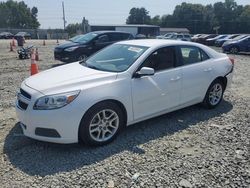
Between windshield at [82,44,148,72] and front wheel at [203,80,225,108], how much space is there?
1866 millimetres

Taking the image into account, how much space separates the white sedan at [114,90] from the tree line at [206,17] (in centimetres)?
8547

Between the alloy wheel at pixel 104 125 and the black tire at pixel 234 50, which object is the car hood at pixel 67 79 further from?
the black tire at pixel 234 50

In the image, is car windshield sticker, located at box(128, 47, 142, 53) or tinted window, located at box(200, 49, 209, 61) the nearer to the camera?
car windshield sticker, located at box(128, 47, 142, 53)

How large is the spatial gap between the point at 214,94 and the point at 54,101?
12.0 feet

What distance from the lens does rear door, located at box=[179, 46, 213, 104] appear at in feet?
18.2

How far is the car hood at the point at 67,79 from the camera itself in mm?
4258

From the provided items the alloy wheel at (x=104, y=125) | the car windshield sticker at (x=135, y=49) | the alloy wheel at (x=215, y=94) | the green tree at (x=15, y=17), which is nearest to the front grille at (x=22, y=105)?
the alloy wheel at (x=104, y=125)

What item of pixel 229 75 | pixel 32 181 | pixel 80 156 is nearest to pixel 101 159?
pixel 80 156

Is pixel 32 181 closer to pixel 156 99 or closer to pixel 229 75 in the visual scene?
pixel 156 99

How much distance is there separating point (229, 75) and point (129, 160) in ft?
11.7

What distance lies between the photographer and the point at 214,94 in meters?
6.33

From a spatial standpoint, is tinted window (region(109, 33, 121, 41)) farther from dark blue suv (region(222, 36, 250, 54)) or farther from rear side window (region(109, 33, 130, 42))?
dark blue suv (region(222, 36, 250, 54))

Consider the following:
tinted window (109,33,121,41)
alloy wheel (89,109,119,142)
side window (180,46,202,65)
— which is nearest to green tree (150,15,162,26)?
tinted window (109,33,121,41)

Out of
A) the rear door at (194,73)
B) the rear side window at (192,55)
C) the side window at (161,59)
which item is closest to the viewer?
the side window at (161,59)
